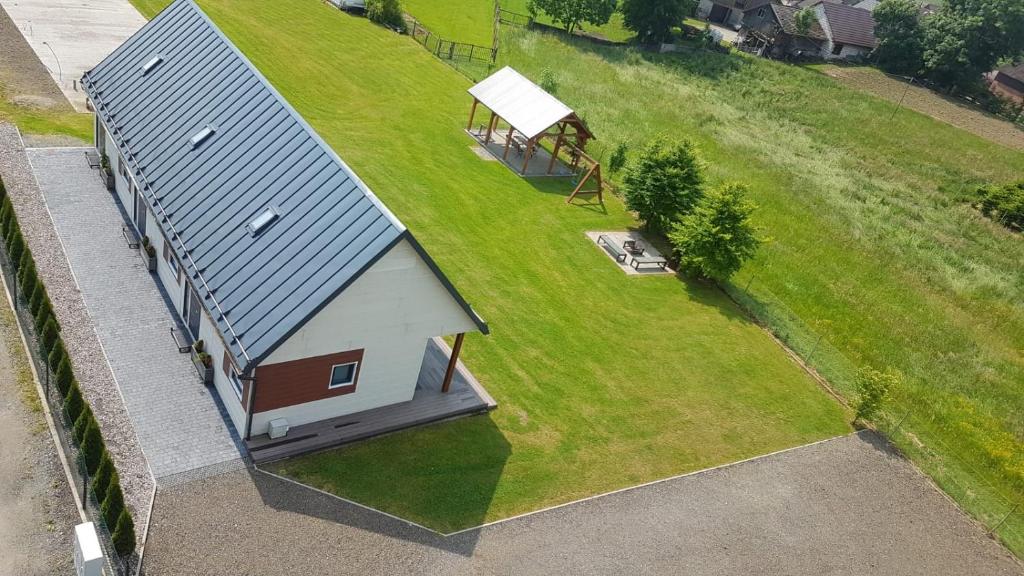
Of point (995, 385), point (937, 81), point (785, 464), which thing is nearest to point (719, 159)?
point (995, 385)

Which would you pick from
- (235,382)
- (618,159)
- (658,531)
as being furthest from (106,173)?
(618,159)

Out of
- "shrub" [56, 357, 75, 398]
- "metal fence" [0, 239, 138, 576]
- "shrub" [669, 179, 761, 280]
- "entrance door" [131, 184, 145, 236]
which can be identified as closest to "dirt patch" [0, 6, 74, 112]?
"entrance door" [131, 184, 145, 236]

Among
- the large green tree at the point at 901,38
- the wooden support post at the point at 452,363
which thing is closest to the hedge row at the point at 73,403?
the wooden support post at the point at 452,363

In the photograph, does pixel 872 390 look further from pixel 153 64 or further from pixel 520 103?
pixel 153 64

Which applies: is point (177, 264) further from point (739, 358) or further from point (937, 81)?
point (937, 81)

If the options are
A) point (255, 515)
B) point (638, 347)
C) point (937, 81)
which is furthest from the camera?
point (937, 81)

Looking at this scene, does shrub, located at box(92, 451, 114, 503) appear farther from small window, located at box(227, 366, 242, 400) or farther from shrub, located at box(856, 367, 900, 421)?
shrub, located at box(856, 367, 900, 421)
